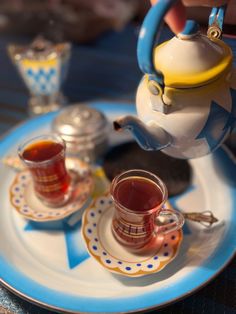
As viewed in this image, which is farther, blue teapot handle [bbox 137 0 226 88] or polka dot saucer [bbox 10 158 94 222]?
polka dot saucer [bbox 10 158 94 222]

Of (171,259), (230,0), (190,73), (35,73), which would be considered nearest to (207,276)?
(171,259)

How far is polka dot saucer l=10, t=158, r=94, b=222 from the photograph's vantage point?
65cm

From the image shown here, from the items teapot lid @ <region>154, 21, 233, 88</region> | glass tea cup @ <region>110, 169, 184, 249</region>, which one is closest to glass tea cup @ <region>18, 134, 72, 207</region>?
glass tea cup @ <region>110, 169, 184, 249</region>

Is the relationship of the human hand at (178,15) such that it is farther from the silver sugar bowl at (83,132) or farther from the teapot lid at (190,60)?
the silver sugar bowl at (83,132)

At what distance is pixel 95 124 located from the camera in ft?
2.58

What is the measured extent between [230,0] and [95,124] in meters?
0.37

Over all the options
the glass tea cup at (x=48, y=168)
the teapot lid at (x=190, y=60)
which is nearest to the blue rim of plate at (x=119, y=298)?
the glass tea cup at (x=48, y=168)

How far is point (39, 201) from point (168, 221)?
10.2 inches

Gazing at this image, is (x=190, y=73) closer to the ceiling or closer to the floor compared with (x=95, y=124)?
closer to the ceiling

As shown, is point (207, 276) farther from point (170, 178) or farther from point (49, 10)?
point (49, 10)

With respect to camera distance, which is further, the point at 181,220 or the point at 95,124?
the point at 95,124

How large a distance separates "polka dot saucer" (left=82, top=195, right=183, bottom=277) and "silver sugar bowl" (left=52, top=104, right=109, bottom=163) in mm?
186

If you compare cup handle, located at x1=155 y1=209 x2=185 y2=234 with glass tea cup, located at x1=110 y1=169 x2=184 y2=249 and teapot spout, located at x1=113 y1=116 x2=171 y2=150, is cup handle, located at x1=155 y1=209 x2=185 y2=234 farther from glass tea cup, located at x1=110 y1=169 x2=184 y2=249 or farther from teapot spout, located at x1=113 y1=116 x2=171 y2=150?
teapot spout, located at x1=113 y1=116 x2=171 y2=150

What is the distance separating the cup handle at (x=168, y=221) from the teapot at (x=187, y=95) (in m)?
0.11
